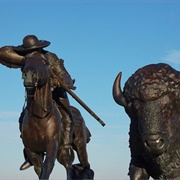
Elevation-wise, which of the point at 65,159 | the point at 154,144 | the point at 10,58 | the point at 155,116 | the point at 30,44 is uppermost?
the point at 30,44

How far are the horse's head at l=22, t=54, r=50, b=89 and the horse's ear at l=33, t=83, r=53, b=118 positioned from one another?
0.18 m

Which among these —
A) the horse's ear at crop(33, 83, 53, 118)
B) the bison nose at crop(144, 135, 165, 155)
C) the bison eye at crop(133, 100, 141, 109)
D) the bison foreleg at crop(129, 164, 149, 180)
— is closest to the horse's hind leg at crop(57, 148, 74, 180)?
the horse's ear at crop(33, 83, 53, 118)

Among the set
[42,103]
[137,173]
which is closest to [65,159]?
[42,103]

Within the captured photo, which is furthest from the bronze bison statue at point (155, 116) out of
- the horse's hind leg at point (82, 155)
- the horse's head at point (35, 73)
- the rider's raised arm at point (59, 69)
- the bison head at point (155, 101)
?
the horse's hind leg at point (82, 155)

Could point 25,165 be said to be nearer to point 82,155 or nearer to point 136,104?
point 82,155

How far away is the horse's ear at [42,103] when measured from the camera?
8883 mm

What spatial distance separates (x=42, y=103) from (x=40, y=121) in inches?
13.2

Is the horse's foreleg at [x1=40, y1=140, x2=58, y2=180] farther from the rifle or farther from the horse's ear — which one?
the rifle

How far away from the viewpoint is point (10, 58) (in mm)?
9516

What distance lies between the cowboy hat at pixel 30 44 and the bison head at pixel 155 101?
20.7 feet

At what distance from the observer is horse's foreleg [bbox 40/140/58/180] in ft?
28.6

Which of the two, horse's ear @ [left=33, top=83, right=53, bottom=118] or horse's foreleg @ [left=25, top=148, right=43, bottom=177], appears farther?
horse's foreleg @ [left=25, top=148, right=43, bottom=177]

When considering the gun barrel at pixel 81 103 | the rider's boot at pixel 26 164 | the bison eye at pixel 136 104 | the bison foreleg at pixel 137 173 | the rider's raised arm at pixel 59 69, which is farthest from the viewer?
the rider's boot at pixel 26 164

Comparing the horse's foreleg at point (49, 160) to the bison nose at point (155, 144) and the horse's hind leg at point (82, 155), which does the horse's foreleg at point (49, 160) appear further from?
the bison nose at point (155, 144)
